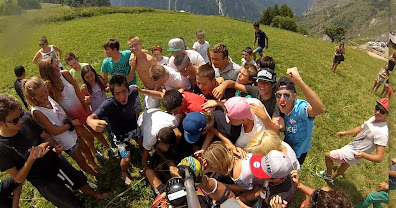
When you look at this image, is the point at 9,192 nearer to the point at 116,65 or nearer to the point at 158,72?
the point at 158,72

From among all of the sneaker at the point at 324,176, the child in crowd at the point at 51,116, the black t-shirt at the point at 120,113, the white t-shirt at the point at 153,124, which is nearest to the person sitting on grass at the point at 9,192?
the child in crowd at the point at 51,116

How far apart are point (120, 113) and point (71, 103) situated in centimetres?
111

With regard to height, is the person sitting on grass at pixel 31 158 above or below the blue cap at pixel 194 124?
below

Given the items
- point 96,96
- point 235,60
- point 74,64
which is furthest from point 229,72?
point 235,60

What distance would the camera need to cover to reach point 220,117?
383cm

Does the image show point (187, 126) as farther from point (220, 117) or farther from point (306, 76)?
point (306, 76)

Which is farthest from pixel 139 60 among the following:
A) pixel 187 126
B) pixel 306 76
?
pixel 306 76

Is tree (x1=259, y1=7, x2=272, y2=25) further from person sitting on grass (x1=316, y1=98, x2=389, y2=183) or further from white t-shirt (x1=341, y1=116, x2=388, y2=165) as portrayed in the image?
white t-shirt (x1=341, y1=116, x2=388, y2=165)

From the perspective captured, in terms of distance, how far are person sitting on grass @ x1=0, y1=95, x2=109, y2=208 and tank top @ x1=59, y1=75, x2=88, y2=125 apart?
2.89 ft

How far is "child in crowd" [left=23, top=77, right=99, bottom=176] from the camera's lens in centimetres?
345

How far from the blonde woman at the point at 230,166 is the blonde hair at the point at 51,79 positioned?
2976 mm

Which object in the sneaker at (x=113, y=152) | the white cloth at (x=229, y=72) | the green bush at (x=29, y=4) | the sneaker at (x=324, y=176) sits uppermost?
the green bush at (x=29, y=4)

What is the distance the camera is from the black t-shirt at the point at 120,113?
3871mm

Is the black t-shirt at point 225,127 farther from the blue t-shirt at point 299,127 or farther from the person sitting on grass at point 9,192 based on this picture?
the person sitting on grass at point 9,192
